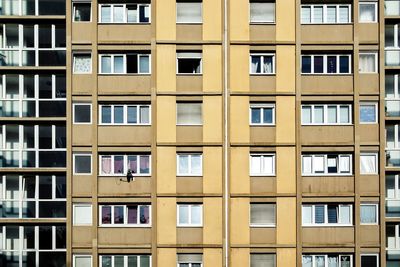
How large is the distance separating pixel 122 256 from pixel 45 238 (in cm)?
350

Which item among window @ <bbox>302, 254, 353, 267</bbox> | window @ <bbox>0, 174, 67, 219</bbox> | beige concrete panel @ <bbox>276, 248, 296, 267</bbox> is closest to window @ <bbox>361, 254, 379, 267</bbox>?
window @ <bbox>302, 254, 353, 267</bbox>

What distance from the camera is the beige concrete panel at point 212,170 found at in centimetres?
2336

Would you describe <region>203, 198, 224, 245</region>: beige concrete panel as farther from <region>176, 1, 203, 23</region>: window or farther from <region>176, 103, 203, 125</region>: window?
<region>176, 1, 203, 23</region>: window

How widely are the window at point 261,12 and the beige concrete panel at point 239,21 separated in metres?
0.32

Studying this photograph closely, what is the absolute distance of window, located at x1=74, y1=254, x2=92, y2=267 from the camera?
2330 centimetres

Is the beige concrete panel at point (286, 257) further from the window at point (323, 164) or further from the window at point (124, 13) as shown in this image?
the window at point (124, 13)

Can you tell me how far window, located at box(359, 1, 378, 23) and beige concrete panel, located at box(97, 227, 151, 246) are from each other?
43.6 ft

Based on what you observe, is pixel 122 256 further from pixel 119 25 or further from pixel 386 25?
pixel 386 25

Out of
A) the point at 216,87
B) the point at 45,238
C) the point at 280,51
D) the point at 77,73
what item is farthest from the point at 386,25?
the point at 45,238

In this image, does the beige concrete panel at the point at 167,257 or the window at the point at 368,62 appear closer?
the beige concrete panel at the point at 167,257

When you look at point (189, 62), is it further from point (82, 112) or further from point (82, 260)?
point (82, 260)

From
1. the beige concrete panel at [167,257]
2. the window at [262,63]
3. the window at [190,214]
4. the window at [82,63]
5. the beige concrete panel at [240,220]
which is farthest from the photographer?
the window at [262,63]

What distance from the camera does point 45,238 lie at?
23.6m

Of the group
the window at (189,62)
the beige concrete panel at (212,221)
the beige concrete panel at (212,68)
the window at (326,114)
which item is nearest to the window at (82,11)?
the window at (189,62)
